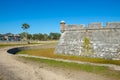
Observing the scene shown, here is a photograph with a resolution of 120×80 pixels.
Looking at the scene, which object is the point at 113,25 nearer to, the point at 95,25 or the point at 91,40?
the point at 95,25

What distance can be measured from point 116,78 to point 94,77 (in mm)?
1337

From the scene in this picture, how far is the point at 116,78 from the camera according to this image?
8.96m

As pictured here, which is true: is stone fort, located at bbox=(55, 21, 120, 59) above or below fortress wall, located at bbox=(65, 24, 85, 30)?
below

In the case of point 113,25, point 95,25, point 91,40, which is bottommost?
point 91,40

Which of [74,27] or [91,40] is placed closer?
[91,40]

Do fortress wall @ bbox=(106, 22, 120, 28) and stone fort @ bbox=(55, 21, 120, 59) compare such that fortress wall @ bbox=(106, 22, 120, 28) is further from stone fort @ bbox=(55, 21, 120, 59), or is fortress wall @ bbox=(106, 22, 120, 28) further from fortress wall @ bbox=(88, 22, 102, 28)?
fortress wall @ bbox=(88, 22, 102, 28)

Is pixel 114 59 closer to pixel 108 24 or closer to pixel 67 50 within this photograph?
pixel 108 24

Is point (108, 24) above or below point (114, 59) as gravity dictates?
above

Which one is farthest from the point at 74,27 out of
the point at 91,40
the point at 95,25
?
the point at 91,40

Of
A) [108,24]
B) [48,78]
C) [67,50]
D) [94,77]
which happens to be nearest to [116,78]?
[94,77]

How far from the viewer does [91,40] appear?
1788 centimetres

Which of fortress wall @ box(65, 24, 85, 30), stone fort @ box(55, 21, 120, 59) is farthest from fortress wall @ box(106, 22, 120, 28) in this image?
fortress wall @ box(65, 24, 85, 30)

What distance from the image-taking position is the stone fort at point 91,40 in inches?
639

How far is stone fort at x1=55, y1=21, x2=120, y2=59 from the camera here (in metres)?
16.2
